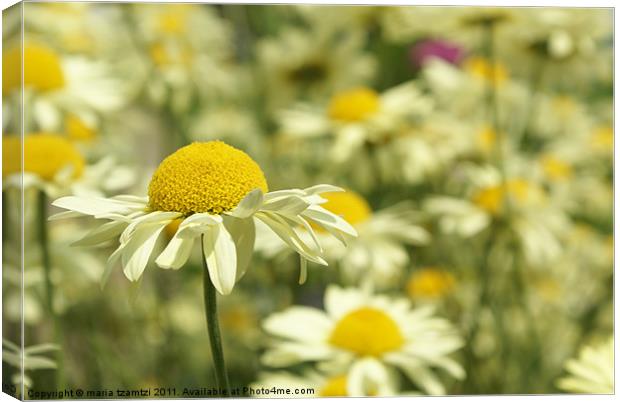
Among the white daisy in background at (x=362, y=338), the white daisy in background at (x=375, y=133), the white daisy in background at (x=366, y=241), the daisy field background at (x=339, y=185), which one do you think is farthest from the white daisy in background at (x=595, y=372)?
the white daisy in background at (x=375, y=133)

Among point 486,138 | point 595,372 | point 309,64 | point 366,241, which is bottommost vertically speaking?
point 595,372

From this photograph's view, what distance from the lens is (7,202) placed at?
0.89 m

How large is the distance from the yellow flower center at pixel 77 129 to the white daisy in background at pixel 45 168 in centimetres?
16

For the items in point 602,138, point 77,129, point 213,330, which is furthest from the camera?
point 602,138

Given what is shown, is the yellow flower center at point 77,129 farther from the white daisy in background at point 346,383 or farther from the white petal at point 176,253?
the white petal at point 176,253

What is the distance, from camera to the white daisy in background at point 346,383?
32.7 inches

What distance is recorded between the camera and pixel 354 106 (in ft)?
3.77

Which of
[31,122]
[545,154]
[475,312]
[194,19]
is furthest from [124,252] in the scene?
[545,154]

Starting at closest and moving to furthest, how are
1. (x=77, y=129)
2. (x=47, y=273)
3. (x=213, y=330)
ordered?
(x=213, y=330) → (x=47, y=273) → (x=77, y=129)

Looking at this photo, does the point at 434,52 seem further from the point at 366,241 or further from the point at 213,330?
the point at 213,330

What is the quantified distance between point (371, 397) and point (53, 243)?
375 millimetres

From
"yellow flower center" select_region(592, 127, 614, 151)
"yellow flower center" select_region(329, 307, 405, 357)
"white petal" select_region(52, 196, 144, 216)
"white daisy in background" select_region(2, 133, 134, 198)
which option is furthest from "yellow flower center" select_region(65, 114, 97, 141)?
"yellow flower center" select_region(592, 127, 614, 151)

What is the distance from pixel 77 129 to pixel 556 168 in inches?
24.0

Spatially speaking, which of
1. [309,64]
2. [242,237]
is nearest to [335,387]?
[242,237]
